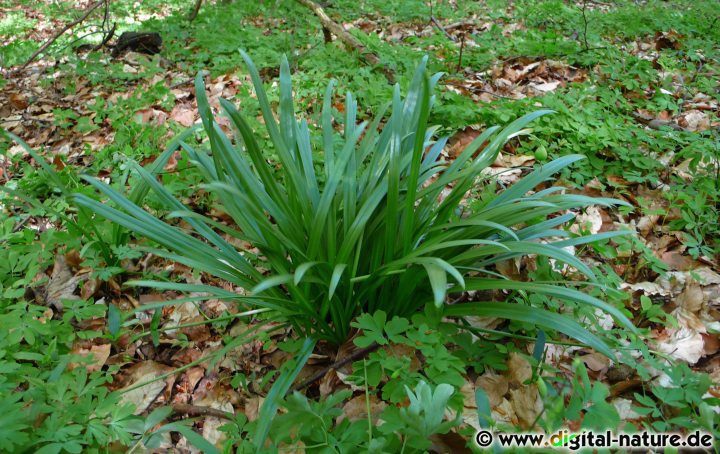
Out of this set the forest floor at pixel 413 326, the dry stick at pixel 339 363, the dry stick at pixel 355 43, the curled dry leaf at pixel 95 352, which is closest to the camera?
the forest floor at pixel 413 326

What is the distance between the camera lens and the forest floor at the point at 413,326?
1289 mm

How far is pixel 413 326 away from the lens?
1.36 m

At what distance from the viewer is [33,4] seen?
727 cm

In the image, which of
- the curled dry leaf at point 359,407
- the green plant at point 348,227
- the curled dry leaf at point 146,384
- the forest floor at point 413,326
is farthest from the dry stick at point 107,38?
the curled dry leaf at point 359,407

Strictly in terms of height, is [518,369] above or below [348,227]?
below

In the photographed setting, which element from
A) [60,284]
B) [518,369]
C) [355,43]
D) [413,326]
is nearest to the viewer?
[413,326]

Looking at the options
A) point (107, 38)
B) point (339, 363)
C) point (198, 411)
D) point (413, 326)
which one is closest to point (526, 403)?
Answer: point (413, 326)

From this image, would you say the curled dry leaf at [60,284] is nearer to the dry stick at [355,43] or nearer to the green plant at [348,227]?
the green plant at [348,227]

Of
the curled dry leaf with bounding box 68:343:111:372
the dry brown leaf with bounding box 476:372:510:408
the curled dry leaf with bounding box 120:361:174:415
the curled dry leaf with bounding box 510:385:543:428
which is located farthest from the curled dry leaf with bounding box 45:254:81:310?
the curled dry leaf with bounding box 510:385:543:428

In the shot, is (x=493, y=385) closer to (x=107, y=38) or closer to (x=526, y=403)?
(x=526, y=403)

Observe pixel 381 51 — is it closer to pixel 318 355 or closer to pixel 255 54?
pixel 255 54

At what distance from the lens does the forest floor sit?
1.29 m

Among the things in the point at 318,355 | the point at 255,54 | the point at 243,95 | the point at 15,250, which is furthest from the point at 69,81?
the point at 318,355

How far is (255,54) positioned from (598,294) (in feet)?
9.87
